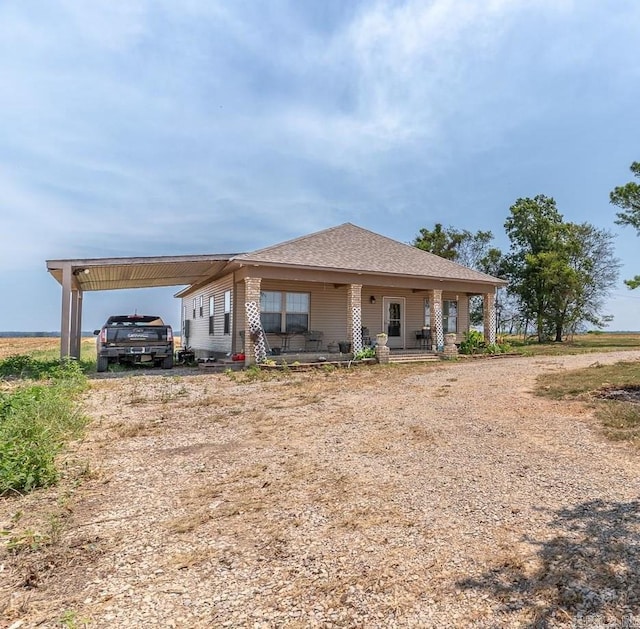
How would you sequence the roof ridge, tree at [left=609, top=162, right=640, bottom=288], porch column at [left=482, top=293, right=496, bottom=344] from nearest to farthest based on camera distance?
the roof ridge
porch column at [left=482, top=293, right=496, bottom=344]
tree at [left=609, top=162, right=640, bottom=288]

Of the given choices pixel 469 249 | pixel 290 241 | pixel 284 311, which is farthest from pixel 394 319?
pixel 469 249

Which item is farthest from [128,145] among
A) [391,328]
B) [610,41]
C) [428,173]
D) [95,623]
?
[95,623]

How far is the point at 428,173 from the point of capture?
902 inches

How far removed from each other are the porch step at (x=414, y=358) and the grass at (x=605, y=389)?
519cm

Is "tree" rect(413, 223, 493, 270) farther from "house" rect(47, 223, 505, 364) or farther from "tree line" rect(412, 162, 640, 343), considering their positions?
"house" rect(47, 223, 505, 364)

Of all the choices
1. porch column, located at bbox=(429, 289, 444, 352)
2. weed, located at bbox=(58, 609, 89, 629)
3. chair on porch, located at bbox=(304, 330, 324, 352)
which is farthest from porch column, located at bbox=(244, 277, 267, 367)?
weed, located at bbox=(58, 609, 89, 629)

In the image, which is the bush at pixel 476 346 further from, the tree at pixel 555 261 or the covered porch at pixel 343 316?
the tree at pixel 555 261

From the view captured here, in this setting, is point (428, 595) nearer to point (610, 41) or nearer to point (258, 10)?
point (610, 41)

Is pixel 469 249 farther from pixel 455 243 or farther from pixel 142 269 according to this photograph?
pixel 142 269

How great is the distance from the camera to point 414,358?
15.6 m

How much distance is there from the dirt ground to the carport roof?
779 cm

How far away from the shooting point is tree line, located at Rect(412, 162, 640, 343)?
28.2 meters

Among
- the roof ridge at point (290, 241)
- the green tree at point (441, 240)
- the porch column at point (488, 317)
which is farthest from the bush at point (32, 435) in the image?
the green tree at point (441, 240)

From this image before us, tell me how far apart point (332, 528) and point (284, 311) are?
42.8 ft
